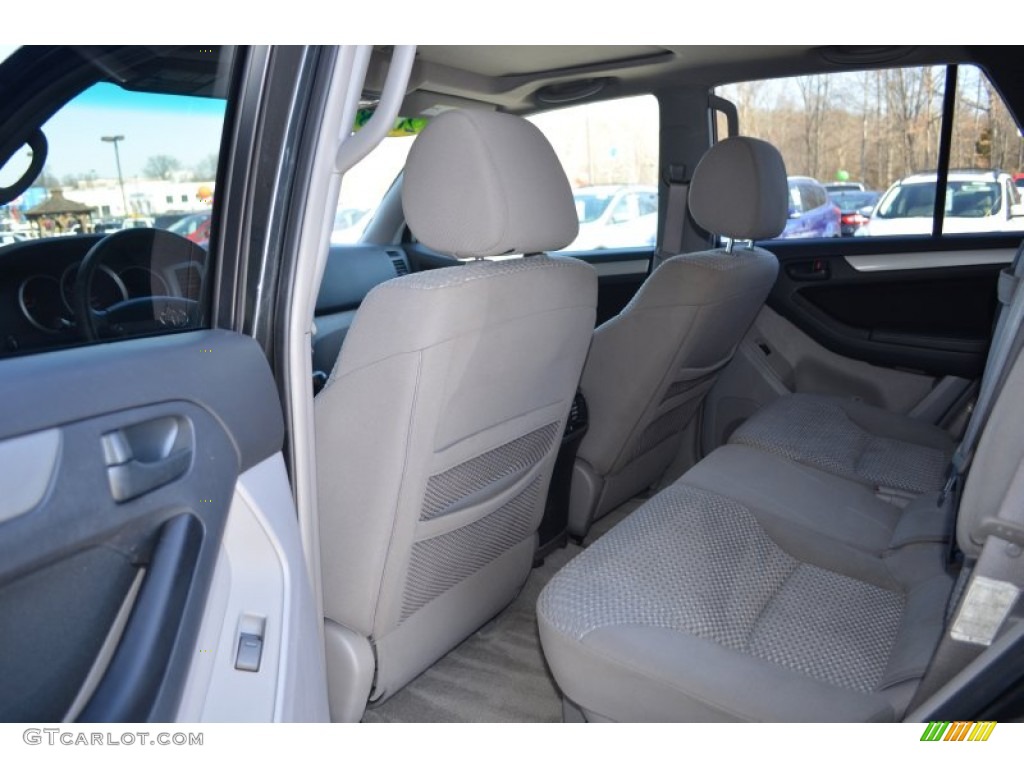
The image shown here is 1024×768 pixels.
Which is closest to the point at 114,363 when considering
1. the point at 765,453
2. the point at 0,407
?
the point at 0,407

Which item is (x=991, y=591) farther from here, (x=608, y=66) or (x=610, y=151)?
(x=610, y=151)

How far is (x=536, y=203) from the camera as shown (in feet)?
5.40

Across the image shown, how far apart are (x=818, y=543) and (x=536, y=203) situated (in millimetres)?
908

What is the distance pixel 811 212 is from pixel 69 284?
9.16 feet

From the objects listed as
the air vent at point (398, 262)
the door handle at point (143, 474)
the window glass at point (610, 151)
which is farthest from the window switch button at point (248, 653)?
the air vent at point (398, 262)

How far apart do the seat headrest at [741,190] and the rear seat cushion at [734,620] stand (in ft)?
3.44

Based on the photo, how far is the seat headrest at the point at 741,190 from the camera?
2561 mm

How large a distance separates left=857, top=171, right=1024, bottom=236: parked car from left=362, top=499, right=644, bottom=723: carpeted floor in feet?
6.55

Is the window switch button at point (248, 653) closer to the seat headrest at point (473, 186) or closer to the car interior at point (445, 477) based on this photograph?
the car interior at point (445, 477)

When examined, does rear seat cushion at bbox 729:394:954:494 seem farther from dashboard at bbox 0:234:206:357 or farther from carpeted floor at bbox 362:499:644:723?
dashboard at bbox 0:234:206:357

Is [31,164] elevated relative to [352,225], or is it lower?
elevated

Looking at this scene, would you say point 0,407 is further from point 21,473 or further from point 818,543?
point 818,543

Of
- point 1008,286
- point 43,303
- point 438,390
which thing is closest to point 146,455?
point 43,303

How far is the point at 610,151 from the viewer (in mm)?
3445
